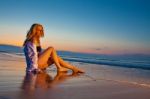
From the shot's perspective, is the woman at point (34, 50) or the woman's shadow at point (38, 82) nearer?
the woman's shadow at point (38, 82)

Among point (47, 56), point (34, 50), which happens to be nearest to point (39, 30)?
point (34, 50)

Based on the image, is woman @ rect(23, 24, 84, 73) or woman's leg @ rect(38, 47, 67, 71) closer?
woman @ rect(23, 24, 84, 73)

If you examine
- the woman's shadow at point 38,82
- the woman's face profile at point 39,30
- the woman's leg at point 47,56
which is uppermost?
the woman's face profile at point 39,30

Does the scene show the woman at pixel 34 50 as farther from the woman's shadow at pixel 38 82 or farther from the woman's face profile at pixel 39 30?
the woman's shadow at pixel 38 82

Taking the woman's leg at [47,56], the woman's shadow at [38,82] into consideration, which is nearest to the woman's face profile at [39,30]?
the woman's leg at [47,56]

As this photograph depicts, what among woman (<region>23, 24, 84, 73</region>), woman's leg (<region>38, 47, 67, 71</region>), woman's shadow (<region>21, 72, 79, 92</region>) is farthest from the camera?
woman's leg (<region>38, 47, 67, 71</region>)

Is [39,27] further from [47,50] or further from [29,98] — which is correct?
[29,98]

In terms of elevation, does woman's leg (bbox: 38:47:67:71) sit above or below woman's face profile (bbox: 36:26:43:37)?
below

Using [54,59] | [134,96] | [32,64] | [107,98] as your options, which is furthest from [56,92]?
[54,59]

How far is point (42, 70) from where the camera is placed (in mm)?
9711

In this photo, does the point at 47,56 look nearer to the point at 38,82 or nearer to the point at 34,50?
the point at 34,50

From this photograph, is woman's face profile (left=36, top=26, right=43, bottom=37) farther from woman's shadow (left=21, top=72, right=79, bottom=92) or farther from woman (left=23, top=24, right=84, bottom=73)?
woman's shadow (left=21, top=72, right=79, bottom=92)

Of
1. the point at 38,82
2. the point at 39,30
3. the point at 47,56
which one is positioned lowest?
the point at 38,82

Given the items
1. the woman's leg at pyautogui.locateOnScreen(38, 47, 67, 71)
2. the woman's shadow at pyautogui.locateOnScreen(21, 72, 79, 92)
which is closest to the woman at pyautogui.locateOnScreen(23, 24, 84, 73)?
the woman's leg at pyautogui.locateOnScreen(38, 47, 67, 71)
